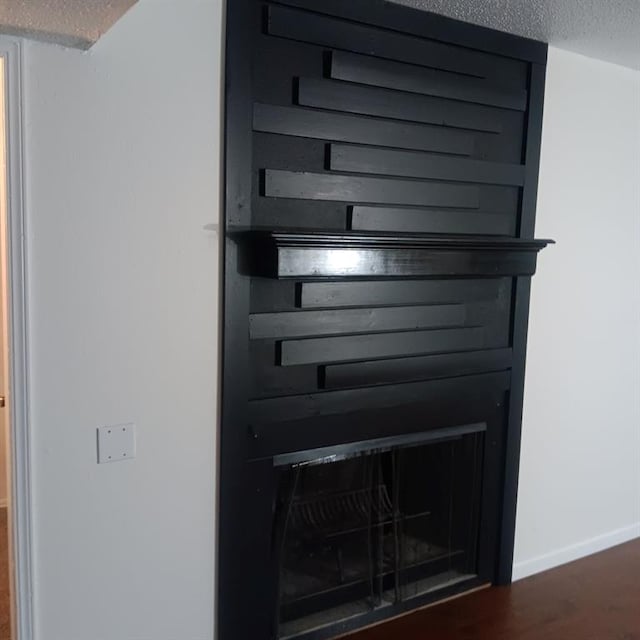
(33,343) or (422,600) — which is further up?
(33,343)

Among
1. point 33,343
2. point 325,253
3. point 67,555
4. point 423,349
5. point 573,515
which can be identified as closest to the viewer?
point 33,343

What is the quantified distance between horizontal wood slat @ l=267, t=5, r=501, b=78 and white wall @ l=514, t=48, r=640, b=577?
0.44 meters

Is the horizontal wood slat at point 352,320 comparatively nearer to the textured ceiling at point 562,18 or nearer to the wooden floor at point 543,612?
the textured ceiling at point 562,18

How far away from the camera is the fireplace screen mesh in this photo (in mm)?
2363

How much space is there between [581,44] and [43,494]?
2.44 meters

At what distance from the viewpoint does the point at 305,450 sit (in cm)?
223

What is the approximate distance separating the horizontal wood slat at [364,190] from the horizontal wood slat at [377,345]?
461 mm

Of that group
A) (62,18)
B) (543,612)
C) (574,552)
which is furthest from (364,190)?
(574,552)

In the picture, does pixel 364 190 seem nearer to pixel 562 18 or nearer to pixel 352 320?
pixel 352 320

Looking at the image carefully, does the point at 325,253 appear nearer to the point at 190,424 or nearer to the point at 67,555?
the point at 190,424

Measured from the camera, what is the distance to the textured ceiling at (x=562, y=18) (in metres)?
2.12

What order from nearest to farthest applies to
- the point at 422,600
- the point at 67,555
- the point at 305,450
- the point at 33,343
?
the point at 33,343 < the point at 67,555 < the point at 305,450 < the point at 422,600

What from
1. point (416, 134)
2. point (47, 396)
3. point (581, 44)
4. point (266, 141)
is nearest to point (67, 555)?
point (47, 396)

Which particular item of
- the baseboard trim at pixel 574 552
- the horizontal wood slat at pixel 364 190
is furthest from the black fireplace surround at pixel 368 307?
the baseboard trim at pixel 574 552
